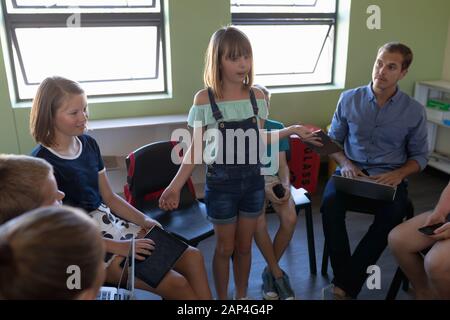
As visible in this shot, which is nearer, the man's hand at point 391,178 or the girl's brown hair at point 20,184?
the girl's brown hair at point 20,184

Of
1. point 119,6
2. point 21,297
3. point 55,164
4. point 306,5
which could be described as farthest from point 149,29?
point 21,297

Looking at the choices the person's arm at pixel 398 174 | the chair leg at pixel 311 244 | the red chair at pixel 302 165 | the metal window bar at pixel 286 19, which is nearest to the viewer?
the person's arm at pixel 398 174

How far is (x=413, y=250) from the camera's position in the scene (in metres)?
1.88

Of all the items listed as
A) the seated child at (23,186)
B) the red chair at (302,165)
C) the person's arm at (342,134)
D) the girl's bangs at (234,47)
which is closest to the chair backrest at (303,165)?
the red chair at (302,165)

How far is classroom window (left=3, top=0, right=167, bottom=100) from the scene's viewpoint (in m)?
3.07

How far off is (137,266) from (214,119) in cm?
66

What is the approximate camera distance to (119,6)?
326cm

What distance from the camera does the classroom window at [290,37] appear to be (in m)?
3.67

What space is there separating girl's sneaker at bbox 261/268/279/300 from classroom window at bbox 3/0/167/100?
1.93 meters

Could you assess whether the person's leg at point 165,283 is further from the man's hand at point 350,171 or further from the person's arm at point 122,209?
the man's hand at point 350,171

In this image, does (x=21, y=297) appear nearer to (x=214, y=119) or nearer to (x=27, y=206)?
(x=27, y=206)

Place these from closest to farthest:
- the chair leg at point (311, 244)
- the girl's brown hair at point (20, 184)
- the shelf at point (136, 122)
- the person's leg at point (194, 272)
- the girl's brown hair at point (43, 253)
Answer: the girl's brown hair at point (43, 253)
the girl's brown hair at point (20, 184)
the person's leg at point (194, 272)
the chair leg at point (311, 244)
the shelf at point (136, 122)

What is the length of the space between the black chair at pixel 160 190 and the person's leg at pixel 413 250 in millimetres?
863

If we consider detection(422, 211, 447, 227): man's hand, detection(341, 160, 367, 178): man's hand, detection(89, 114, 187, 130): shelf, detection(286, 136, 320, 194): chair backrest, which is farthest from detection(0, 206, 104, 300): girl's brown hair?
detection(286, 136, 320, 194): chair backrest
